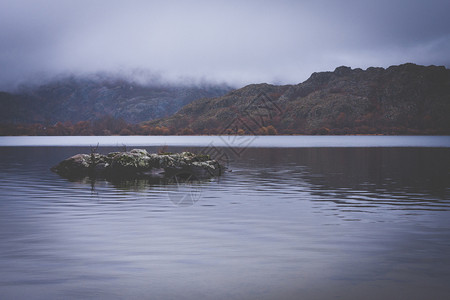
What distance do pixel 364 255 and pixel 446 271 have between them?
223 cm

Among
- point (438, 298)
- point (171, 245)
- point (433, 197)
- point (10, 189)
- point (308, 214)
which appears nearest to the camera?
point (438, 298)

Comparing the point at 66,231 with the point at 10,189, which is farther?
the point at 10,189

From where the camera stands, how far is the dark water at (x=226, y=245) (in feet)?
33.0

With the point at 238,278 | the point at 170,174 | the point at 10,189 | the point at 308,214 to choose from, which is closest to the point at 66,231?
the point at 238,278

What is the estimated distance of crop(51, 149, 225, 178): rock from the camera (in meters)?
41.8

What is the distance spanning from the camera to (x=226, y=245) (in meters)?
14.1

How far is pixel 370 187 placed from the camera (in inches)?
1225

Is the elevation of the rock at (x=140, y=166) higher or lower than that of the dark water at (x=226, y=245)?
higher

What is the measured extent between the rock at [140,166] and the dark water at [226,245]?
45.5 ft

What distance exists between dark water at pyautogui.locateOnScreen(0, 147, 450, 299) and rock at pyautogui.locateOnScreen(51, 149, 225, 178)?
45.5 ft

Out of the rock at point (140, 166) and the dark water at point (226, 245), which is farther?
the rock at point (140, 166)

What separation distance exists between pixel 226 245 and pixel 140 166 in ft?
93.9

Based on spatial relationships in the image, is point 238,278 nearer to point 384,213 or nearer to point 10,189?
point 384,213

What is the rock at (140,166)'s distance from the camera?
137 feet
